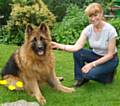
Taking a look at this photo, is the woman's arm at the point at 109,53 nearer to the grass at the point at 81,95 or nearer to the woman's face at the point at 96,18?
the woman's face at the point at 96,18

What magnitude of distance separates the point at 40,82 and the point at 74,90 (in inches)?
23.3

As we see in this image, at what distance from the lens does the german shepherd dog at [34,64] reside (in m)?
6.93

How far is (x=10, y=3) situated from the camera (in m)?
12.7

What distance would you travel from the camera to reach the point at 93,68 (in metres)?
7.55

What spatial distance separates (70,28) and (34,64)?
4598mm

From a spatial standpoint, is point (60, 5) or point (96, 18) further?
point (60, 5)

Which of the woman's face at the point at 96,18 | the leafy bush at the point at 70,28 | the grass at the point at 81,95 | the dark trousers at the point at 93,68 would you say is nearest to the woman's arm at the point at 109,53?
the dark trousers at the point at 93,68

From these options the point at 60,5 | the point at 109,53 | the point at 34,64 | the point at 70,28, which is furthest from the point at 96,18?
the point at 60,5

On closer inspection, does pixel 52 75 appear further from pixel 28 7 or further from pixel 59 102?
pixel 28 7

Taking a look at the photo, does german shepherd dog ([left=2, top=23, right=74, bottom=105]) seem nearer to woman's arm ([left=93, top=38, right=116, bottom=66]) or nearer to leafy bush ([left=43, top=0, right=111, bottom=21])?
woman's arm ([left=93, top=38, right=116, bottom=66])

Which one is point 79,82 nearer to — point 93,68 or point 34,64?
point 93,68

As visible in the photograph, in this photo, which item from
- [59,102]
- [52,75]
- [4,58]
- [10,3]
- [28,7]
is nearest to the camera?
[59,102]

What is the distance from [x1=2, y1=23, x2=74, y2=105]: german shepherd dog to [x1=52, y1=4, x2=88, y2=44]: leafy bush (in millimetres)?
3937

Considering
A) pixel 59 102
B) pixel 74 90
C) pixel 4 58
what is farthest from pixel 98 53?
pixel 4 58
